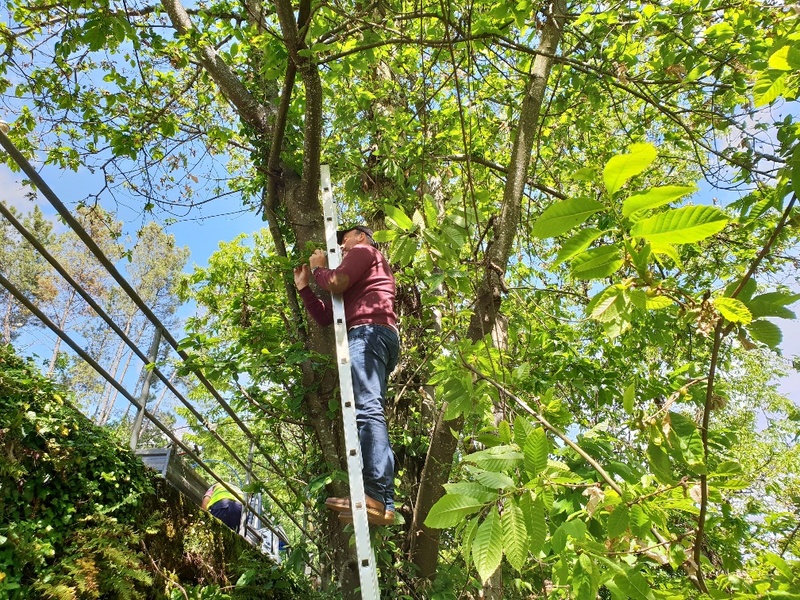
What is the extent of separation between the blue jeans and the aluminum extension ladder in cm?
7

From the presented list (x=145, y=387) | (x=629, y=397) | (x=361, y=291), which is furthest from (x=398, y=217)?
(x=145, y=387)

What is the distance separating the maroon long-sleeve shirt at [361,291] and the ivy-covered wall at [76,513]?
4.60 feet

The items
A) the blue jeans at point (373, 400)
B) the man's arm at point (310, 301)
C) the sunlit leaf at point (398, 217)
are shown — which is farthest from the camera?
the man's arm at point (310, 301)

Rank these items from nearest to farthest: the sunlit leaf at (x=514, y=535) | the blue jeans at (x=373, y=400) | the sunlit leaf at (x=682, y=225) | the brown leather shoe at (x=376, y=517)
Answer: the sunlit leaf at (x=682, y=225), the sunlit leaf at (x=514, y=535), the brown leather shoe at (x=376, y=517), the blue jeans at (x=373, y=400)

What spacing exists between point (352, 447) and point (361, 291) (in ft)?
3.42

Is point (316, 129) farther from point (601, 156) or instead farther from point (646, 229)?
point (601, 156)

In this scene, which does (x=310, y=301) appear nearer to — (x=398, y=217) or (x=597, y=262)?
(x=398, y=217)

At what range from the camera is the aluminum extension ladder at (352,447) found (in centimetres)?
262

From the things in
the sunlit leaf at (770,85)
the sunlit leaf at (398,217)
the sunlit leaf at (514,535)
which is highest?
the sunlit leaf at (398,217)

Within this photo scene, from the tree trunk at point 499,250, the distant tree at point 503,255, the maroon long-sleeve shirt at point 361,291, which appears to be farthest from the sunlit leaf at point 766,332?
the maroon long-sleeve shirt at point 361,291

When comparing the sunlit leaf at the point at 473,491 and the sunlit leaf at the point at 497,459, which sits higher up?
the sunlit leaf at the point at 497,459

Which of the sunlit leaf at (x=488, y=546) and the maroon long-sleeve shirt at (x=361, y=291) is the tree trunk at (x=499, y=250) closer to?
the maroon long-sleeve shirt at (x=361, y=291)

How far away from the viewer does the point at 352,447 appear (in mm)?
2855

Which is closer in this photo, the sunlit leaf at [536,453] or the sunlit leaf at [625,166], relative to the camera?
the sunlit leaf at [625,166]
